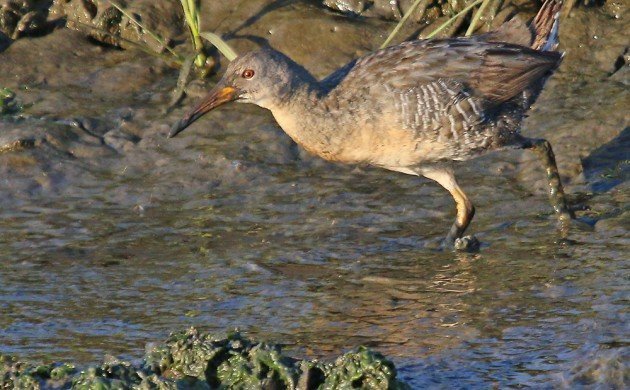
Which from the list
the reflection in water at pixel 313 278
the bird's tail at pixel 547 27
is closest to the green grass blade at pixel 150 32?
the reflection in water at pixel 313 278

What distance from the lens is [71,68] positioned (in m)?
7.97

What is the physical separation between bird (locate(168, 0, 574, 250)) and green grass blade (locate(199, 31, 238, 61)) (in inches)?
46.8

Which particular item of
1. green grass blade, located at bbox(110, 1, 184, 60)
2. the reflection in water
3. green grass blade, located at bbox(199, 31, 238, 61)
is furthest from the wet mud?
green grass blade, located at bbox(199, 31, 238, 61)

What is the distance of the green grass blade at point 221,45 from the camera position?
739 cm

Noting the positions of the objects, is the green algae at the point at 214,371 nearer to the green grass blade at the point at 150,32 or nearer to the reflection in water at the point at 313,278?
the reflection in water at the point at 313,278

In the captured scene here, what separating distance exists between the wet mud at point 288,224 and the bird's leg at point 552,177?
0.24 feet

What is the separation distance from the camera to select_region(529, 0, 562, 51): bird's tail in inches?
262

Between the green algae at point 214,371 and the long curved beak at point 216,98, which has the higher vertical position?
the long curved beak at point 216,98

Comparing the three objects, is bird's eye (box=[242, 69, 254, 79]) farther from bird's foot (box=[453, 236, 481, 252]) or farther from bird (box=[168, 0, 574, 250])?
bird's foot (box=[453, 236, 481, 252])

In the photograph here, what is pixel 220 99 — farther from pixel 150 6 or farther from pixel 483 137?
pixel 150 6

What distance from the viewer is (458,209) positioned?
6312 millimetres

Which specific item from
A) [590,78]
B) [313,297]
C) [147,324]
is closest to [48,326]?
[147,324]

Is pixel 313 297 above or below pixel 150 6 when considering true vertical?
below

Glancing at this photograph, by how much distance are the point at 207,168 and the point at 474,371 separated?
2.85 metres
